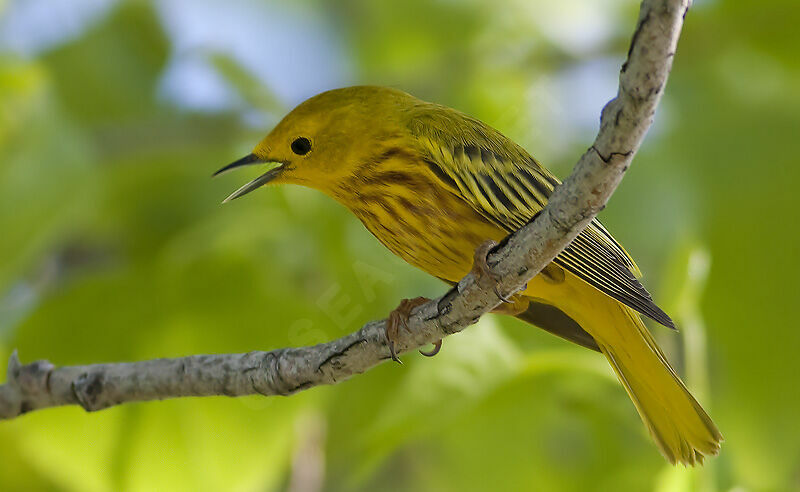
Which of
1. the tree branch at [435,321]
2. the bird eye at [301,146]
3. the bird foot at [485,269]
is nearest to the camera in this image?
the tree branch at [435,321]

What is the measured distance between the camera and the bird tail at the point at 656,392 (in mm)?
823

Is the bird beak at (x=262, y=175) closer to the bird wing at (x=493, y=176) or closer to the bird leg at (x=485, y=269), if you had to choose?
the bird wing at (x=493, y=176)

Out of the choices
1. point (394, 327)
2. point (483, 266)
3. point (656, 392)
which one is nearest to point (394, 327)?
point (394, 327)

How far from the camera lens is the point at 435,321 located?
794 millimetres

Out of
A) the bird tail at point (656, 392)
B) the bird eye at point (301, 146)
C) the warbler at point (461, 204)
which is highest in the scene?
the bird eye at point (301, 146)

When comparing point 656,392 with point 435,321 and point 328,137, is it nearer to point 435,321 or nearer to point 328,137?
point 435,321

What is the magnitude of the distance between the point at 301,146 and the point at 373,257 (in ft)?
1.03

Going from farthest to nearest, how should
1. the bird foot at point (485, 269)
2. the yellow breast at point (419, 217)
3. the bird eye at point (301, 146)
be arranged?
the bird eye at point (301, 146) → the yellow breast at point (419, 217) → the bird foot at point (485, 269)

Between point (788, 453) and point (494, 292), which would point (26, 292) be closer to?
point (494, 292)

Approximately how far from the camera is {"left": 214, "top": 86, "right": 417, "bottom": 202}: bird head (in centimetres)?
102

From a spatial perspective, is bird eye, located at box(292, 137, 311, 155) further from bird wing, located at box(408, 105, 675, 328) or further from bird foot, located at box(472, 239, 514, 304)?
bird foot, located at box(472, 239, 514, 304)

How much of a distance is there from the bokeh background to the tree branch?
0.18 meters

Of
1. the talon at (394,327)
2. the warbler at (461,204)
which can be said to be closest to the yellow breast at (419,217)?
the warbler at (461,204)

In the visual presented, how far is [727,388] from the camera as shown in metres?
1.16
